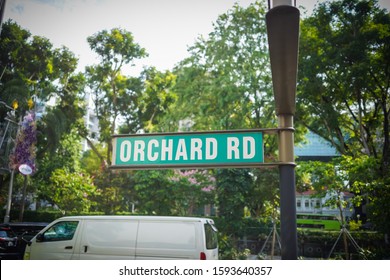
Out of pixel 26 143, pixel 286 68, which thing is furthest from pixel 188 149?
pixel 26 143

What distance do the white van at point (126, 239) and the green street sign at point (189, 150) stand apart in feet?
11.5

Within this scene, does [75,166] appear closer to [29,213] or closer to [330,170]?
[29,213]

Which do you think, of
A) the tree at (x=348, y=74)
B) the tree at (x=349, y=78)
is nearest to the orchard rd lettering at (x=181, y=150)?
the tree at (x=349, y=78)

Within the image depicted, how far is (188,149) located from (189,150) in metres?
0.01

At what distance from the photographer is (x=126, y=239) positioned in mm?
5758

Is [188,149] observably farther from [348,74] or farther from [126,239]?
[348,74]

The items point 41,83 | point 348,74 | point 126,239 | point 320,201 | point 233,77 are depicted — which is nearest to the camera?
point 126,239

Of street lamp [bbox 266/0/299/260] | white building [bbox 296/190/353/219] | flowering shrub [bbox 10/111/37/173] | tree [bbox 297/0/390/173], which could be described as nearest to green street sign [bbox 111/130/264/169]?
street lamp [bbox 266/0/299/260]

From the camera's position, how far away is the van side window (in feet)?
20.0

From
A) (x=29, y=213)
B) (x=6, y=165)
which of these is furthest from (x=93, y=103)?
(x=29, y=213)

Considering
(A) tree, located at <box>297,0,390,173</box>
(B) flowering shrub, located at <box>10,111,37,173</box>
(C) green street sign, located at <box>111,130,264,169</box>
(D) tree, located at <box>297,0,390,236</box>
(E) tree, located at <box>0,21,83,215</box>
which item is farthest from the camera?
(B) flowering shrub, located at <box>10,111,37,173</box>

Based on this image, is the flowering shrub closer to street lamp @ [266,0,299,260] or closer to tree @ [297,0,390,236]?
tree @ [297,0,390,236]

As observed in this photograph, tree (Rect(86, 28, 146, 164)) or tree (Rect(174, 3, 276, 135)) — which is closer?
tree (Rect(174, 3, 276, 135))

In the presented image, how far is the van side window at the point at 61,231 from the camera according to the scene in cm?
610
